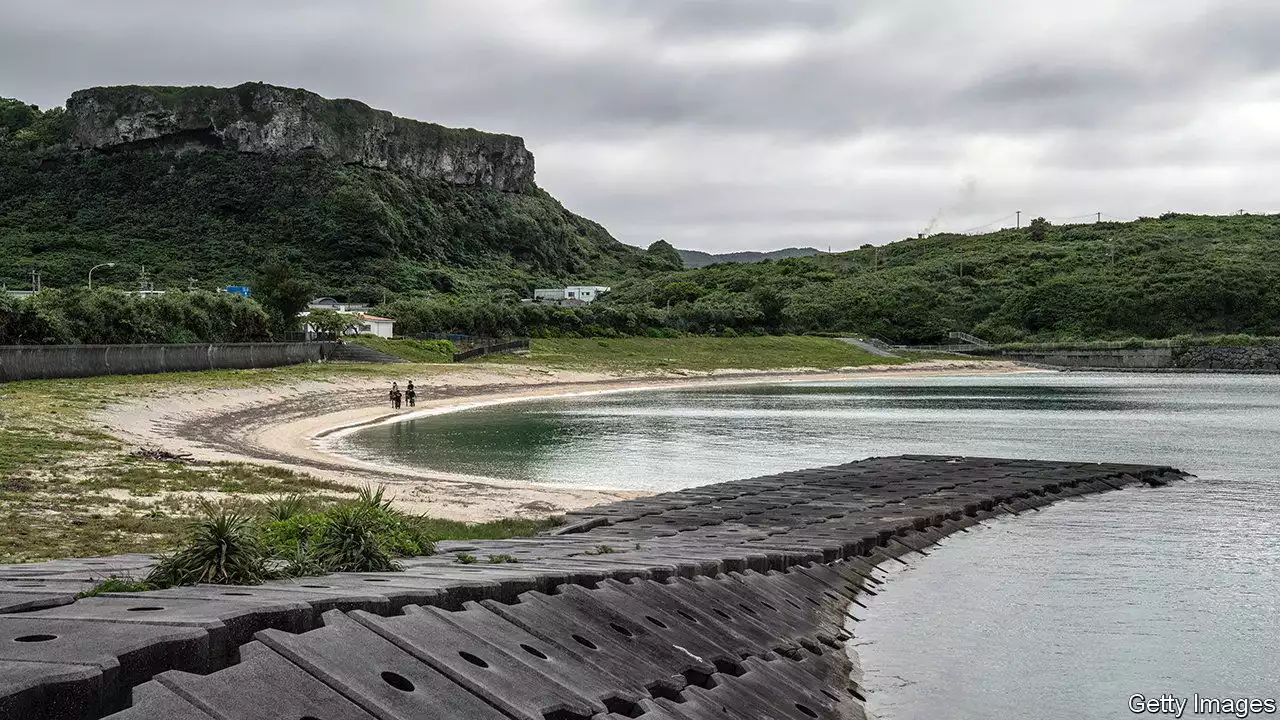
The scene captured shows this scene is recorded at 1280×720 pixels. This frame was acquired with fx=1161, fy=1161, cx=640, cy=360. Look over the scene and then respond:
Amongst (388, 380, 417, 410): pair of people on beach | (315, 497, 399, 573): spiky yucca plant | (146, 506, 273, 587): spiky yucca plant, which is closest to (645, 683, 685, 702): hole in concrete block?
(315, 497, 399, 573): spiky yucca plant

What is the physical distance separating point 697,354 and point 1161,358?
62915 mm

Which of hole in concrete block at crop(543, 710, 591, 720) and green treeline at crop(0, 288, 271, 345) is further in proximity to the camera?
green treeline at crop(0, 288, 271, 345)

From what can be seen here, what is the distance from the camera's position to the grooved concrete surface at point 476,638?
537 centimetres

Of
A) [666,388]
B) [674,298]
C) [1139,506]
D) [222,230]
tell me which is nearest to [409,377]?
[666,388]

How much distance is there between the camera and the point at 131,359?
56312 mm

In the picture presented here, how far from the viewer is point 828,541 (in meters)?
18.8

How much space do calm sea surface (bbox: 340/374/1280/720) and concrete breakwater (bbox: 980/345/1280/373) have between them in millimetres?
79047

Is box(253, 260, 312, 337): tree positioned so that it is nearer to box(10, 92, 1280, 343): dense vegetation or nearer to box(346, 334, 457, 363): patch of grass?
box(346, 334, 457, 363): patch of grass

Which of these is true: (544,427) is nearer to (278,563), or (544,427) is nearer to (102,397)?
(102,397)

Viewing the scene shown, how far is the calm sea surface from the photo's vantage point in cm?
1360

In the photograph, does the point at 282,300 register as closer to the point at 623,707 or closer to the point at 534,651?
the point at 534,651

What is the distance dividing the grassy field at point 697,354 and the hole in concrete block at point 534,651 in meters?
89.0

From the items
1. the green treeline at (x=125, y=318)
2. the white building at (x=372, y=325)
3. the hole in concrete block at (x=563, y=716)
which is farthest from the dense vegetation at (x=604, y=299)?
the hole in concrete block at (x=563, y=716)

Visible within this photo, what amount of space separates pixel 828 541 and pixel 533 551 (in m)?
6.75
